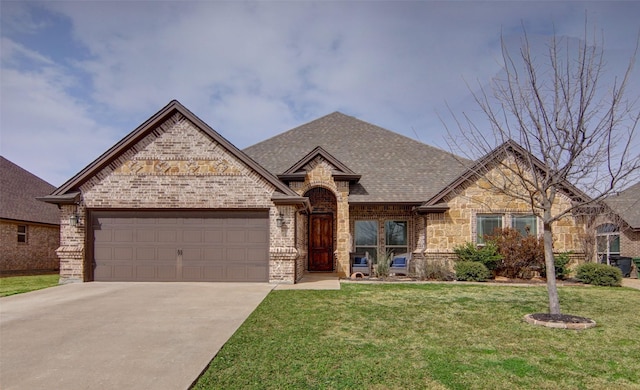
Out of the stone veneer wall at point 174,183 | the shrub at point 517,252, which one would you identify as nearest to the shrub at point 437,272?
the shrub at point 517,252

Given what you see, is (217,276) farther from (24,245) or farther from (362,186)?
(24,245)

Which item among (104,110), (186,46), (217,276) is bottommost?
(217,276)

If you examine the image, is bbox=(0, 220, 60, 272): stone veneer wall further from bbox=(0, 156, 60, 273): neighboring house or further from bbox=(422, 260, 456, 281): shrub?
bbox=(422, 260, 456, 281): shrub

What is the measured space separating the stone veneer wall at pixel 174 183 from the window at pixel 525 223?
9.48 meters

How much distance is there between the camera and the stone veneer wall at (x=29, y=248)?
17828mm

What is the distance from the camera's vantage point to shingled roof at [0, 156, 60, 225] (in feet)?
60.9

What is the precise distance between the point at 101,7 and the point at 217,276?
930 centimetres

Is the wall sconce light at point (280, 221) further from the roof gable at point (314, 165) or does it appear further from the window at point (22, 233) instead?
the window at point (22, 233)

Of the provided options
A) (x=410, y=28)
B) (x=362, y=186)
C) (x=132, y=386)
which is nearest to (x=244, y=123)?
(x=362, y=186)

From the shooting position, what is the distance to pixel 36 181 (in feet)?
75.6

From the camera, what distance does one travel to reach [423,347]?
627 centimetres

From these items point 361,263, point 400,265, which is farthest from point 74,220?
point 400,265

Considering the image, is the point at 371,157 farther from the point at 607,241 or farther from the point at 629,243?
the point at 629,243

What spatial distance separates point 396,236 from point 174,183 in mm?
9771
